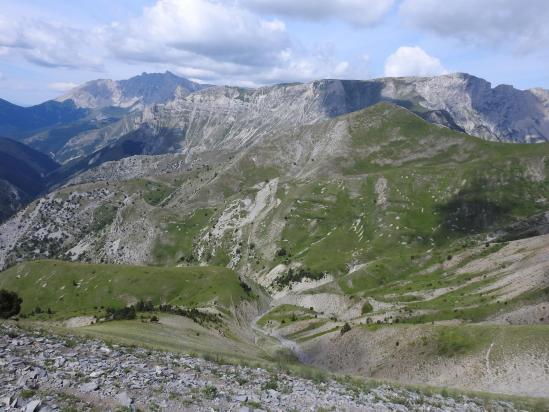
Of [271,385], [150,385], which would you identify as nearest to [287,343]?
[271,385]

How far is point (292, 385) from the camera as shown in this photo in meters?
35.1

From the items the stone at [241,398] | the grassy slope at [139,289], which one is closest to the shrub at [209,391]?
the stone at [241,398]

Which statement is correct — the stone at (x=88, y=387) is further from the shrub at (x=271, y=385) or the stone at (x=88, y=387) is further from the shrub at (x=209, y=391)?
the shrub at (x=271, y=385)

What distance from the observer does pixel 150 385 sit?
28219 millimetres

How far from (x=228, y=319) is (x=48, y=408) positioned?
118060mm

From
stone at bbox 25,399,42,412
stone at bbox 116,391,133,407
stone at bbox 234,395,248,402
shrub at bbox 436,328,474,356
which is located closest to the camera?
stone at bbox 25,399,42,412

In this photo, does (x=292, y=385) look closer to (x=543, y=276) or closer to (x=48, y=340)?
(x=48, y=340)

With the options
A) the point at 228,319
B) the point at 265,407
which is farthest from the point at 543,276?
the point at 265,407

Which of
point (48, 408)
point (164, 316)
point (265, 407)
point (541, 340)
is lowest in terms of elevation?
point (164, 316)

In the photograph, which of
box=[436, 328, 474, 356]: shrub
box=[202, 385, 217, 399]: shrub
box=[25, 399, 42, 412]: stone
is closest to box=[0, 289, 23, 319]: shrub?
box=[202, 385, 217, 399]: shrub

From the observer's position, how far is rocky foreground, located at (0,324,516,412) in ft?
81.0

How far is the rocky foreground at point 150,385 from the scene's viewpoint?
81.0 feet

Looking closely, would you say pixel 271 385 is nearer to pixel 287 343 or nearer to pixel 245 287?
pixel 287 343

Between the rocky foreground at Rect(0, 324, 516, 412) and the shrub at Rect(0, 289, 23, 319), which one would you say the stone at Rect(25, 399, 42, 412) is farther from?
the shrub at Rect(0, 289, 23, 319)
